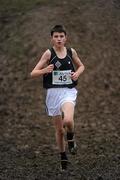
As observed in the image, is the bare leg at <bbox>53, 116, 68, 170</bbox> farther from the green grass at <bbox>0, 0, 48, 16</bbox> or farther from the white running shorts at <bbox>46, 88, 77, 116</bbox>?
the green grass at <bbox>0, 0, 48, 16</bbox>

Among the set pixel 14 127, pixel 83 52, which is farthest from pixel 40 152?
pixel 83 52

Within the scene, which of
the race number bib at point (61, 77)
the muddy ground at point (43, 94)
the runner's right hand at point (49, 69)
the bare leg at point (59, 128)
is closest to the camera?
the runner's right hand at point (49, 69)

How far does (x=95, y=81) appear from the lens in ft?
48.9

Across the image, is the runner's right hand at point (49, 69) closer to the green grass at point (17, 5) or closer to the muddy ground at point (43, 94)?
the muddy ground at point (43, 94)

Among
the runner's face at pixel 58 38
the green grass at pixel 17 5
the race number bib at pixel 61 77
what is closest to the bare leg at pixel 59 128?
the race number bib at pixel 61 77

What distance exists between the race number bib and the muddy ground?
1.69 meters

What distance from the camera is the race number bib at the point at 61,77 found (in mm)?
8828

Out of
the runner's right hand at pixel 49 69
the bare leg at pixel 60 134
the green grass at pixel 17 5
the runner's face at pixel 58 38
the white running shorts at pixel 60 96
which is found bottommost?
the bare leg at pixel 60 134

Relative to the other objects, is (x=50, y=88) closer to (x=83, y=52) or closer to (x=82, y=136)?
(x=82, y=136)

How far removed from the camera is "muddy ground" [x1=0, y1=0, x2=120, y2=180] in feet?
34.6

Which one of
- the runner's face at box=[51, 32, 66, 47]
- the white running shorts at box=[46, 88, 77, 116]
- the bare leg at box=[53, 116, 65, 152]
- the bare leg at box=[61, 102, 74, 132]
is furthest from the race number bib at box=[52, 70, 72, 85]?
the bare leg at box=[53, 116, 65, 152]

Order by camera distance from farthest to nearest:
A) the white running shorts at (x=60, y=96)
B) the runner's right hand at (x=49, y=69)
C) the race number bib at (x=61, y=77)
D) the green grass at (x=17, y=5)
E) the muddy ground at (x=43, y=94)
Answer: the green grass at (x=17, y=5) < the muddy ground at (x=43, y=94) < the white running shorts at (x=60, y=96) < the race number bib at (x=61, y=77) < the runner's right hand at (x=49, y=69)

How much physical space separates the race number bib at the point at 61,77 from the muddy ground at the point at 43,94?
1694 mm

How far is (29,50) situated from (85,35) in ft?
6.12
